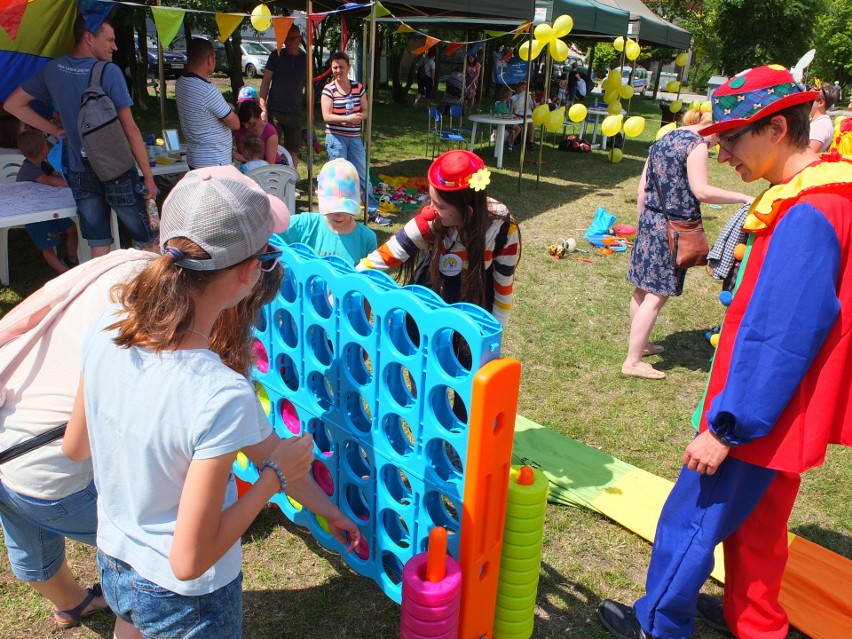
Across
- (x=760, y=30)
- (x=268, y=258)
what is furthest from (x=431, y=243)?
(x=760, y=30)

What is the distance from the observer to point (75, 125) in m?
4.04

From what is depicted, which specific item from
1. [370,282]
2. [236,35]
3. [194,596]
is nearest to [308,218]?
[370,282]

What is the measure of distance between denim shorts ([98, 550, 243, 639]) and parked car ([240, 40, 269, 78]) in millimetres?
25176

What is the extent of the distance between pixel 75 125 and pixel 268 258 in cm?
345

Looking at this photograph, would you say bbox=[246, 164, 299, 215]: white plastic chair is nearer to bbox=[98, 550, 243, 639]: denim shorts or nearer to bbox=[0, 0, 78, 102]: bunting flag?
bbox=[0, 0, 78, 102]: bunting flag

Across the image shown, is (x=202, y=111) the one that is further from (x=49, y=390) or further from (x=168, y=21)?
(x=49, y=390)

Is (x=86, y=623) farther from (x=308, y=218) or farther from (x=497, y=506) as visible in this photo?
(x=308, y=218)

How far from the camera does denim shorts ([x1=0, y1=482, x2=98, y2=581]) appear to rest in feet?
5.46

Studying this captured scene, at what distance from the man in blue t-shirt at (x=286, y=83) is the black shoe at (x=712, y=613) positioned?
680 cm

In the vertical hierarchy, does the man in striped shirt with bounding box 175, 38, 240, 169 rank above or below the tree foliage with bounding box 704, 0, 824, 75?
below

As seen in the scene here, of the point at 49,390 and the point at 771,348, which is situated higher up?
the point at 771,348

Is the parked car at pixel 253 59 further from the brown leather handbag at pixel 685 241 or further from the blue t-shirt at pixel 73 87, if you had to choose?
the brown leather handbag at pixel 685 241

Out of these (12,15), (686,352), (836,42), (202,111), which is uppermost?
(836,42)

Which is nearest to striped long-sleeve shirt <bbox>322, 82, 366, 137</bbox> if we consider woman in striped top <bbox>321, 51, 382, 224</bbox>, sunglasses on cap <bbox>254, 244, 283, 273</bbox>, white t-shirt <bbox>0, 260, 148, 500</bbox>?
woman in striped top <bbox>321, 51, 382, 224</bbox>
